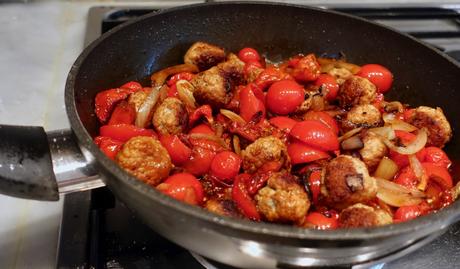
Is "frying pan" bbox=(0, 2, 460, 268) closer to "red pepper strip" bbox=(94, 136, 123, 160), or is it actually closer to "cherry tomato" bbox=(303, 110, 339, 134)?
"red pepper strip" bbox=(94, 136, 123, 160)

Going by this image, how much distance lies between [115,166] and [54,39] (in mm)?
1330

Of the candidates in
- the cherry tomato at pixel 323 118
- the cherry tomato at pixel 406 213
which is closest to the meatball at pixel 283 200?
the cherry tomato at pixel 406 213

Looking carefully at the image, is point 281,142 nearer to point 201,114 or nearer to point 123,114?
point 201,114

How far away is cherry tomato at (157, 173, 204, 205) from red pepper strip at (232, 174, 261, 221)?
8 cm

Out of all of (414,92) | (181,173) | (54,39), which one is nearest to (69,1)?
(54,39)

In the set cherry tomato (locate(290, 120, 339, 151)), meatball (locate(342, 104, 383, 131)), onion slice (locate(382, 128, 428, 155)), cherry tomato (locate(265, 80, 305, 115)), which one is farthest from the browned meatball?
onion slice (locate(382, 128, 428, 155))

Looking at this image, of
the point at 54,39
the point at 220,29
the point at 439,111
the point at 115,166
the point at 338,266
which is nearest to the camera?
the point at 115,166

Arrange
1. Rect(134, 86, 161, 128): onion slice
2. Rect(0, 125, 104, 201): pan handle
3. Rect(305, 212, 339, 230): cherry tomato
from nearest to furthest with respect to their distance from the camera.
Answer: Rect(0, 125, 104, 201): pan handle → Rect(305, 212, 339, 230): cherry tomato → Rect(134, 86, 161, 128): onion slice

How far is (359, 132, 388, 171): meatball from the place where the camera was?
1.18 meters

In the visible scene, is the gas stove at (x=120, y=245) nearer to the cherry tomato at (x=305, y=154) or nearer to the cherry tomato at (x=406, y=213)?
the cherry tomato at (x=406, y=213)

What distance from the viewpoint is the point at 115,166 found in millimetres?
869

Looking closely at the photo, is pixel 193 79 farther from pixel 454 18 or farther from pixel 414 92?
pixel 454 18

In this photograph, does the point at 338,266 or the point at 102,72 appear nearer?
the point at 338,266

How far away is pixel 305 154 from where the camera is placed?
1.18m
